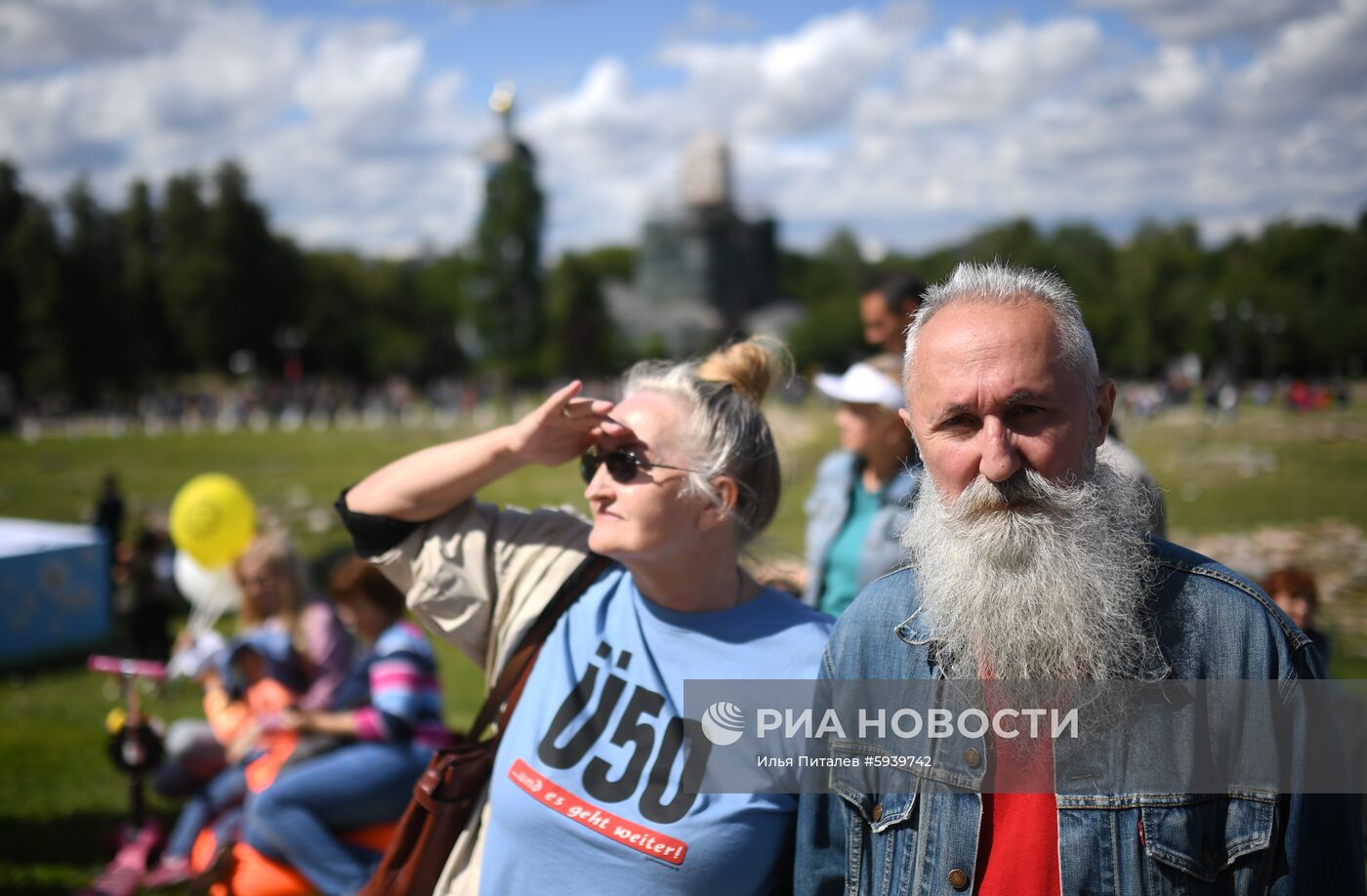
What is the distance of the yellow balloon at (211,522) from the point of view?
723 centimetres

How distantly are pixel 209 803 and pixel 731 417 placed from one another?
12.3ft

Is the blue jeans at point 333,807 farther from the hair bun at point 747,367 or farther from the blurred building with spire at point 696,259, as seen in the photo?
the blurred building with spire at point 696,259

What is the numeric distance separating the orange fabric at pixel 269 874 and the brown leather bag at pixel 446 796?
139cm

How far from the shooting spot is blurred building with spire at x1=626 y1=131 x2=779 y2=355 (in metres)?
88.2

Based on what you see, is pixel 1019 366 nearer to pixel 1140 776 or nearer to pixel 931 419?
pixel 931 419

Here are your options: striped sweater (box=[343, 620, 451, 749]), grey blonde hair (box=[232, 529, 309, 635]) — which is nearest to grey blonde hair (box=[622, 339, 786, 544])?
striped sweater (box=[343, 620, 451, 749])

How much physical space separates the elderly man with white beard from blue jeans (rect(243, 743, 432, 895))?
2457 mm

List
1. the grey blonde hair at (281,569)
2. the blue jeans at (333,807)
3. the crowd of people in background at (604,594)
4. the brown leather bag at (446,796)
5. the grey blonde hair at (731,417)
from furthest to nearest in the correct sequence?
the grey blonde hair at (281,569) → the blue jeans at (333,807) → the grey blonde hair at (731,417) → the brown leather bag at (446,796) → the crowd of people in background at (604,594)

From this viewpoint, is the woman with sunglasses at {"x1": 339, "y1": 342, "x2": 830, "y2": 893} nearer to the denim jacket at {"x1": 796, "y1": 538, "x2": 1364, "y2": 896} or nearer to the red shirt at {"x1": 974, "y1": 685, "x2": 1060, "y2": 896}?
the denim jacket at {"x1": 796, "y1": 538, "x2": 1364, "y2": 896}

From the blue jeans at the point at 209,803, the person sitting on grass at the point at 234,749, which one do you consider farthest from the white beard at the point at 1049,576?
the blue jeans at the point at 209,803

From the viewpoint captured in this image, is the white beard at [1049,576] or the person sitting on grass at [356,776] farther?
the person sitting on grass at [356,776]

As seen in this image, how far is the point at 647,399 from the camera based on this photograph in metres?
2.63

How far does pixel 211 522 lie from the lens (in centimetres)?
728

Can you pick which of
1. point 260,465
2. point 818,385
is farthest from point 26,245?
point 818,385
